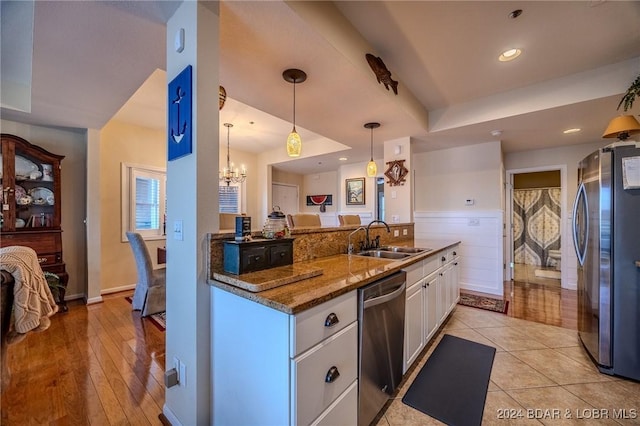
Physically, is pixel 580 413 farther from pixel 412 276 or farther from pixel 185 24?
pixel 185 24

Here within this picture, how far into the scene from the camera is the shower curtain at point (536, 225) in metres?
6.20

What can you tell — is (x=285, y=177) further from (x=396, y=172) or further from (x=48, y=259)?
(x=48, y=259)

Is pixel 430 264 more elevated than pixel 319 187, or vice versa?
pixel 319 187

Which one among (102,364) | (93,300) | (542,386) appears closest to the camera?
(542,386)

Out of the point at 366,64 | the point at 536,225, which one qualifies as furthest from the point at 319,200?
the point at 536,225

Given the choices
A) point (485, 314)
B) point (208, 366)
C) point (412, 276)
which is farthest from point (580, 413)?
point (208, 366)

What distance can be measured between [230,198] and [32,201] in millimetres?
3000

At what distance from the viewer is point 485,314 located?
3.26 metres

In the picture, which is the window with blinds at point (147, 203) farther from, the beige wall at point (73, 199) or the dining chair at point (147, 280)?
the dining chair at point (147, 280)

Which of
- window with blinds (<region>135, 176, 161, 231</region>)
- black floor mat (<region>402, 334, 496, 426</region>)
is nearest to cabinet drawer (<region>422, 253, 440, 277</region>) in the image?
black floor mat (<region>402, 334, 496, 426</region>)

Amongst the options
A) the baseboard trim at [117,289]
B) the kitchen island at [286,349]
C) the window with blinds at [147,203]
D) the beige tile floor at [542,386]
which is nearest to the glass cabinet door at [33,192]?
the window with blinds at [147,203]

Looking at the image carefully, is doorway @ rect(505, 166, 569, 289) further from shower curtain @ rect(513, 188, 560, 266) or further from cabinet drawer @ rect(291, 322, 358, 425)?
cabinet drawer @ rect(291, 322, 358, 425)

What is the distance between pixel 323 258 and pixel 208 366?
1046mm

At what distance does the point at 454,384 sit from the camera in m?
1.94
